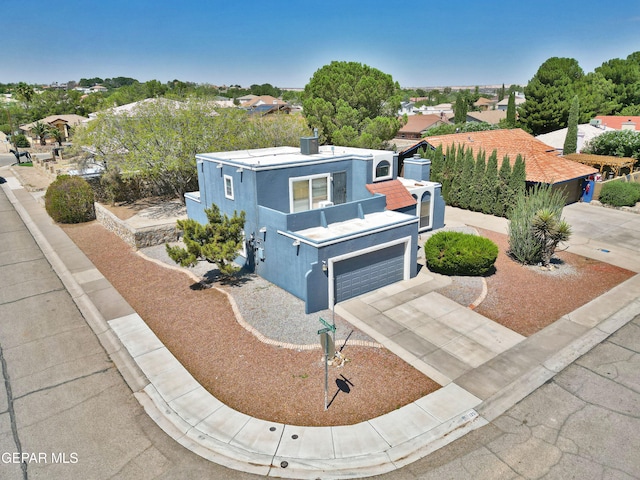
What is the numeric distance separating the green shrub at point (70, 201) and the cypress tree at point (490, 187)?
85.7ft

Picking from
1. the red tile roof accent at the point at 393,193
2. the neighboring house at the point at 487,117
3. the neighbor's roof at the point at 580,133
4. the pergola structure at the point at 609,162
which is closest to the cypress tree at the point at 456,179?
the red tile roof accent at the point at 393,193

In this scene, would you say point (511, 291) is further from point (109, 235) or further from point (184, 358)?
point (109, 235)

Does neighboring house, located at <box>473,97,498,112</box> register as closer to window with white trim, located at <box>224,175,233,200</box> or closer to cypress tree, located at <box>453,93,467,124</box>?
cypress tree, located at <box>453,93,467,124</box>

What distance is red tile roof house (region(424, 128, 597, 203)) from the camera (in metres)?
27.5

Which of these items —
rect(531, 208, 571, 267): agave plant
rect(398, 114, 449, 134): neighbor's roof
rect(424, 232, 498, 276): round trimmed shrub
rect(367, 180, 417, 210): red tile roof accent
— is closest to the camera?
rect(424, 232, 498, 276): round trimmed shrub

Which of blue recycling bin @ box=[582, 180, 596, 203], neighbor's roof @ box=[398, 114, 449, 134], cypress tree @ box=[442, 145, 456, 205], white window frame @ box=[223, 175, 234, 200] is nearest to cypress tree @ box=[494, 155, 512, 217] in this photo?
cypress tree @ box=[442, 145, 456, 205]

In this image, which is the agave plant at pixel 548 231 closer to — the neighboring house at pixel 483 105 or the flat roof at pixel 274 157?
the flat roof at pixel 274 157

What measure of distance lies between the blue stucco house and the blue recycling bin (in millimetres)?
17132

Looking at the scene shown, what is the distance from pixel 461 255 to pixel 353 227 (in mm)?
4813

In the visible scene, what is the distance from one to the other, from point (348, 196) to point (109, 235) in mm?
14459

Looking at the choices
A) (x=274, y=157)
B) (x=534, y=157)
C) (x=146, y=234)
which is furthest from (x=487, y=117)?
(x=146, y=234)

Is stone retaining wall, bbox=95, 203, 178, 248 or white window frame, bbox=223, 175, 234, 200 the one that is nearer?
white window frame, bbox=223, 175, 234, 200

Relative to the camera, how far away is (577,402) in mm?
10367

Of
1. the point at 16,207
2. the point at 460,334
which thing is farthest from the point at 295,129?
the point at 460,334
